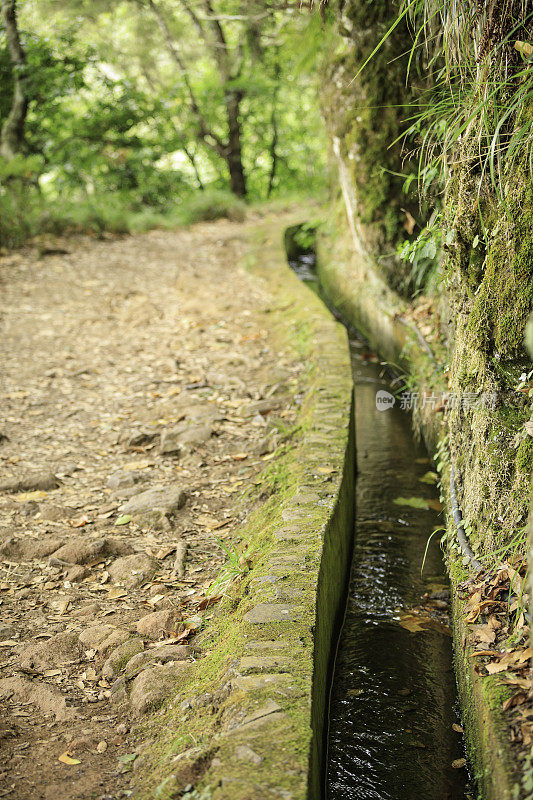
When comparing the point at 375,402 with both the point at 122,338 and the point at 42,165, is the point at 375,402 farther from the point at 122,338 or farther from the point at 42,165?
the point at 42,165

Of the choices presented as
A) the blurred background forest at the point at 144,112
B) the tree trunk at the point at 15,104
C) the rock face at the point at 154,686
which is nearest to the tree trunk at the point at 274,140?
the blurred background forest at the point at 144,112

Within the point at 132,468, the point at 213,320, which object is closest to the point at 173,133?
the point at 213,320

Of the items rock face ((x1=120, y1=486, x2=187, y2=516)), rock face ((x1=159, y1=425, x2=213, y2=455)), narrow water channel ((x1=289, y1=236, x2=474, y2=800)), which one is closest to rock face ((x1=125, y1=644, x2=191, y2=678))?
narrow water channel ((x1=289, y1=236, x2=474, y2=800))

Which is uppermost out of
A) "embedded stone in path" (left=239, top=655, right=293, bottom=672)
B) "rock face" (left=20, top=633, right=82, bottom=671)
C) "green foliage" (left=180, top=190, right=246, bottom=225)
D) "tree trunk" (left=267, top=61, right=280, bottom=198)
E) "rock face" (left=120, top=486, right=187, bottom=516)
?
"tree trunk" (left=267, top=61, right=280, bottom=198)

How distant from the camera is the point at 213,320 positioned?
6.66 meters

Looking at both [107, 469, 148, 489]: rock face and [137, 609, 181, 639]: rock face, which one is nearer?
[137, 609, 181, 639]: rock face

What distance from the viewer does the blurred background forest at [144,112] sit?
9.23 metres

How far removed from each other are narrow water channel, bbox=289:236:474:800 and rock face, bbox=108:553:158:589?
0.98 m

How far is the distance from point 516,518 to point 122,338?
4.71 m

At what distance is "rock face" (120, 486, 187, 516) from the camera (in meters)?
3.51

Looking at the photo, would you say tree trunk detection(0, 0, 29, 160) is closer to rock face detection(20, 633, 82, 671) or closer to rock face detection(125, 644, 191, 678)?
rock face detection(20, 633, 82, 671)

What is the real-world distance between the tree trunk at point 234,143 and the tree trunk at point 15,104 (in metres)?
4.78

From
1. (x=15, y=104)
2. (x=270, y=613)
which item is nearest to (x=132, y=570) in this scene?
(x=270, y=613)

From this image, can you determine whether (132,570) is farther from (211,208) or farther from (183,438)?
(211,208)
